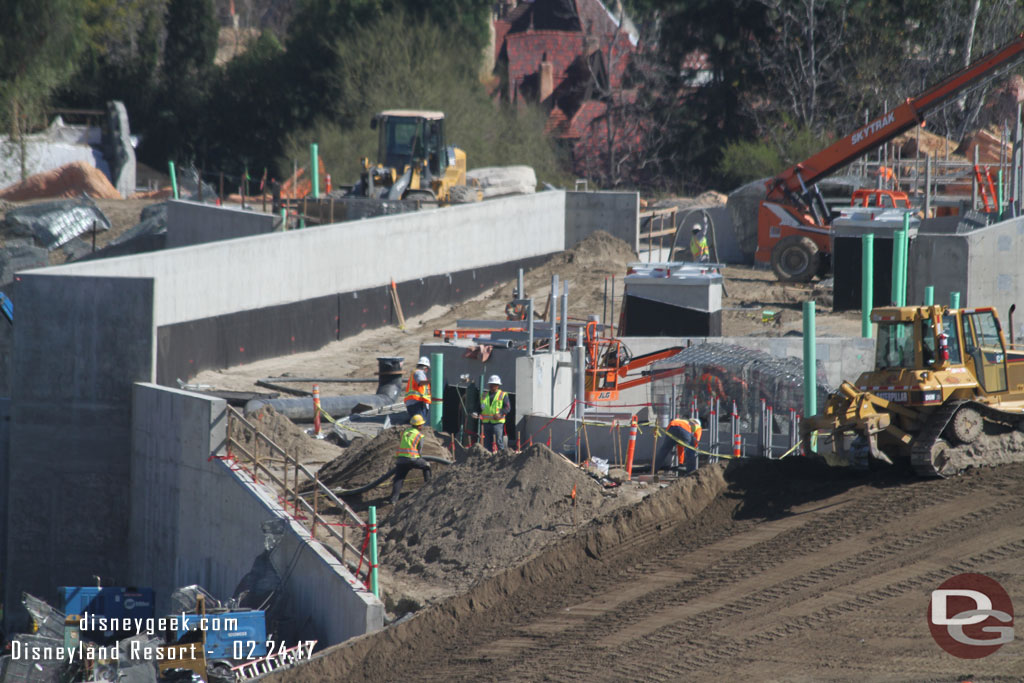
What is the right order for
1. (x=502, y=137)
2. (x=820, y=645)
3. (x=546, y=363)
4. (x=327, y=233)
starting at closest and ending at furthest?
1. (x=820, y=645)
2. (x=546, y=363)
3. (x=327, y=233)
4. (x=502, y=137)

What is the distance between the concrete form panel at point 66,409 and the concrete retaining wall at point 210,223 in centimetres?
1251

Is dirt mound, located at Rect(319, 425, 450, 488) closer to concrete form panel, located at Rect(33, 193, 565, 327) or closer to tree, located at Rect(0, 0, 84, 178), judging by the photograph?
concrete form panel, located at Rect(33, 193, 565, 327)

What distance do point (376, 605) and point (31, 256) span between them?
20.1 metres

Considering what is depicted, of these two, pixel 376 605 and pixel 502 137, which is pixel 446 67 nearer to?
pixel 502 137

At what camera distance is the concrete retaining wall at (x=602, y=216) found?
3628cm

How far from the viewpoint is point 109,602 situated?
17719 mm

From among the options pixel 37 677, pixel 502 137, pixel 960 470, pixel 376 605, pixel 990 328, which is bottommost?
pixel 37 677

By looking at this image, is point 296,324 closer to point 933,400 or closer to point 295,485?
point 295,485

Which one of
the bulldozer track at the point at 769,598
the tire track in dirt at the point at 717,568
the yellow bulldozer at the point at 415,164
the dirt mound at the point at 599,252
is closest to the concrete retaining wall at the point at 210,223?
the yellow bulldozer at the point at 415,164

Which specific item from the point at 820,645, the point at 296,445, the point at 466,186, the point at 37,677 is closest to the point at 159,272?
the point at 296,445

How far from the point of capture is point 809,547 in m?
13.8

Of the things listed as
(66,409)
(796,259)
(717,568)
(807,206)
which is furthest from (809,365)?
(807,206)

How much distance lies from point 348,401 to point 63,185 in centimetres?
2655

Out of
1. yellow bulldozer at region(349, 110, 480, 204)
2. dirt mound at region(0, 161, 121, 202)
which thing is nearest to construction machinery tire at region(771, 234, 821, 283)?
yellow bulldozer at region(349, 110, 480, 204)
